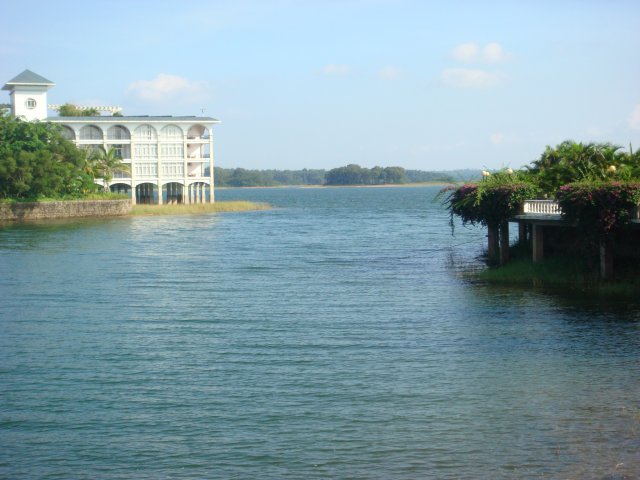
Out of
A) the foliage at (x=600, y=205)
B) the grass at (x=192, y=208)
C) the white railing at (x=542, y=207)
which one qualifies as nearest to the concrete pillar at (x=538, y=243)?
the white railing at (x=542, y=207)

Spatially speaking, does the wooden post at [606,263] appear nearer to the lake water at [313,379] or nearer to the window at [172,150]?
the lake water at [313,379]

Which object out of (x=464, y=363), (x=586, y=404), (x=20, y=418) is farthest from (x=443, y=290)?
(x=20, y=418)

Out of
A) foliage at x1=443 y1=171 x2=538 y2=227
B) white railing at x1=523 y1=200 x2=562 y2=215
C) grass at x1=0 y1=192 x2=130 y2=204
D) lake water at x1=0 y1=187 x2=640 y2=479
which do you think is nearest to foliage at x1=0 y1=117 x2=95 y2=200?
grass at x1=0 y1=192 x2=130 y2=204

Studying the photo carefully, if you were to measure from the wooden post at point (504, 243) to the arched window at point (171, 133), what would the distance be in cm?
7783

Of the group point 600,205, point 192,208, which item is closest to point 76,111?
point 192,208

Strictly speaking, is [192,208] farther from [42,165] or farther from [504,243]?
[504,243]

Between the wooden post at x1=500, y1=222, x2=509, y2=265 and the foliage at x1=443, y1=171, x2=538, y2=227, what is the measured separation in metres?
0.32

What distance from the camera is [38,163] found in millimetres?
90188

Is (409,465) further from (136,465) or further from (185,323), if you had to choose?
(185,323)

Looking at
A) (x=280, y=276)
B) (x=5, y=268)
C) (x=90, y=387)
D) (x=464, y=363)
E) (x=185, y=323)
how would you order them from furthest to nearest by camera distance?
(x=5, y=268) → (x=280, y=276) → (x=185, y=323) → (x=464, y=363) → (x=90, y=387)

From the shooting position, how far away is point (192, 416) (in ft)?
56.3

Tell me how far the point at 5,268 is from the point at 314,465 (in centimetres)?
3377

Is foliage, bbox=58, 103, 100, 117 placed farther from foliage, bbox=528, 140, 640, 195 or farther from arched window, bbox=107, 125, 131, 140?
foliage, bbox=528, 140, 640, 195

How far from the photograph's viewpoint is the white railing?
34.9 meters
